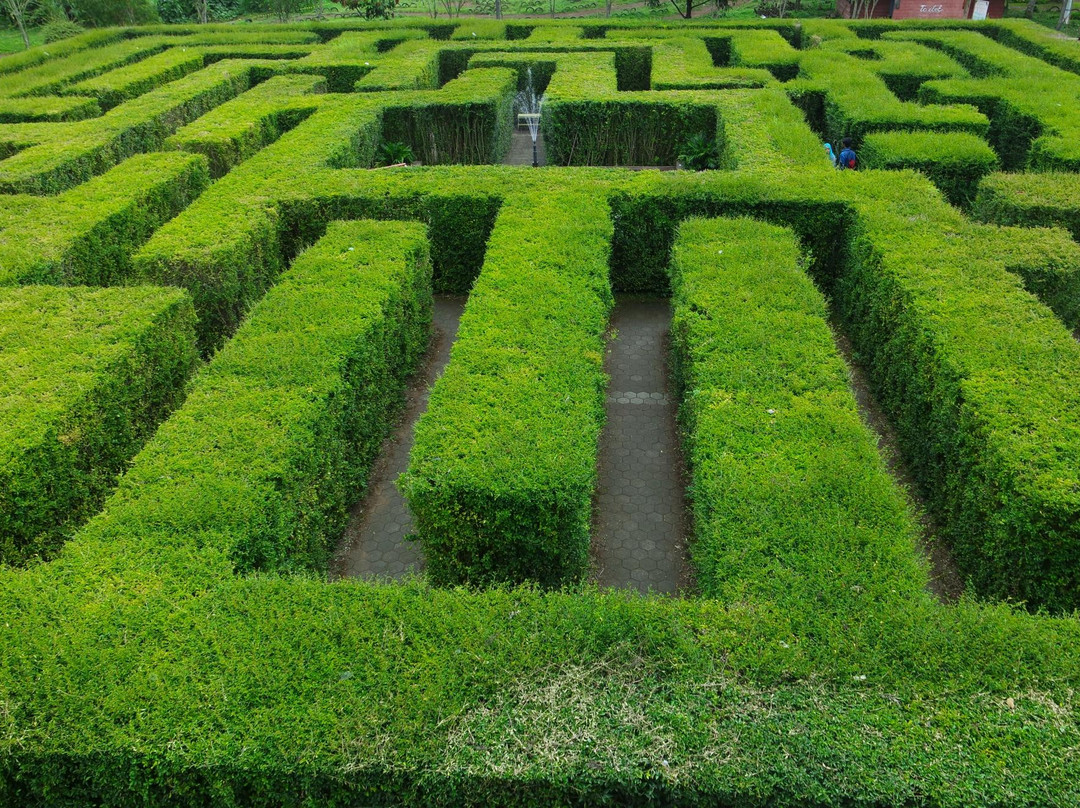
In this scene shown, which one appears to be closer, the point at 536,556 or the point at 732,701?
the point at 732,701

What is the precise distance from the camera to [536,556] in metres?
7.02

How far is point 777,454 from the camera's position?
7.00 m

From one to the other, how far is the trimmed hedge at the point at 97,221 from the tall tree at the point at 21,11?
21003mm

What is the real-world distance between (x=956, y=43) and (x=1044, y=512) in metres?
21.8

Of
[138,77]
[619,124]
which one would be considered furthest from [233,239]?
[138,77]

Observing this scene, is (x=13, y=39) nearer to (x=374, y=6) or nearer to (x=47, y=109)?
(x=374, y=6)

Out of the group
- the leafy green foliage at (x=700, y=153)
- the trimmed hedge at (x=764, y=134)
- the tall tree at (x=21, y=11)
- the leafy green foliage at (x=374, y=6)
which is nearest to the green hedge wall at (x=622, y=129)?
the leafy green foliage at (x=700, y=153)

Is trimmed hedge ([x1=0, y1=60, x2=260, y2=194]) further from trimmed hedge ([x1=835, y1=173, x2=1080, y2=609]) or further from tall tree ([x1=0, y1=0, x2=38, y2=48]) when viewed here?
trimmed hedge ([x1=835, y1=173, x2=1080, y2=609])

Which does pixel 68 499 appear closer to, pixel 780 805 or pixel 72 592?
pixel 72 592

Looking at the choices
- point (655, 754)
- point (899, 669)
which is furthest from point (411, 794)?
point (899, 669)

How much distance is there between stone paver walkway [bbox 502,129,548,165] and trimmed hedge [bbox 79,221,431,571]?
914 centimetres

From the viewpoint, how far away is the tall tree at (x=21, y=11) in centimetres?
2773

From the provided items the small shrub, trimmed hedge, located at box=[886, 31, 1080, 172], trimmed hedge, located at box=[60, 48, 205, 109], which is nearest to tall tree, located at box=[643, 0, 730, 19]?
trimmed hedge, located at box=[886, 31, 1080, 172]

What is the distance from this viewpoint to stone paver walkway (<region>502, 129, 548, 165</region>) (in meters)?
19.2
